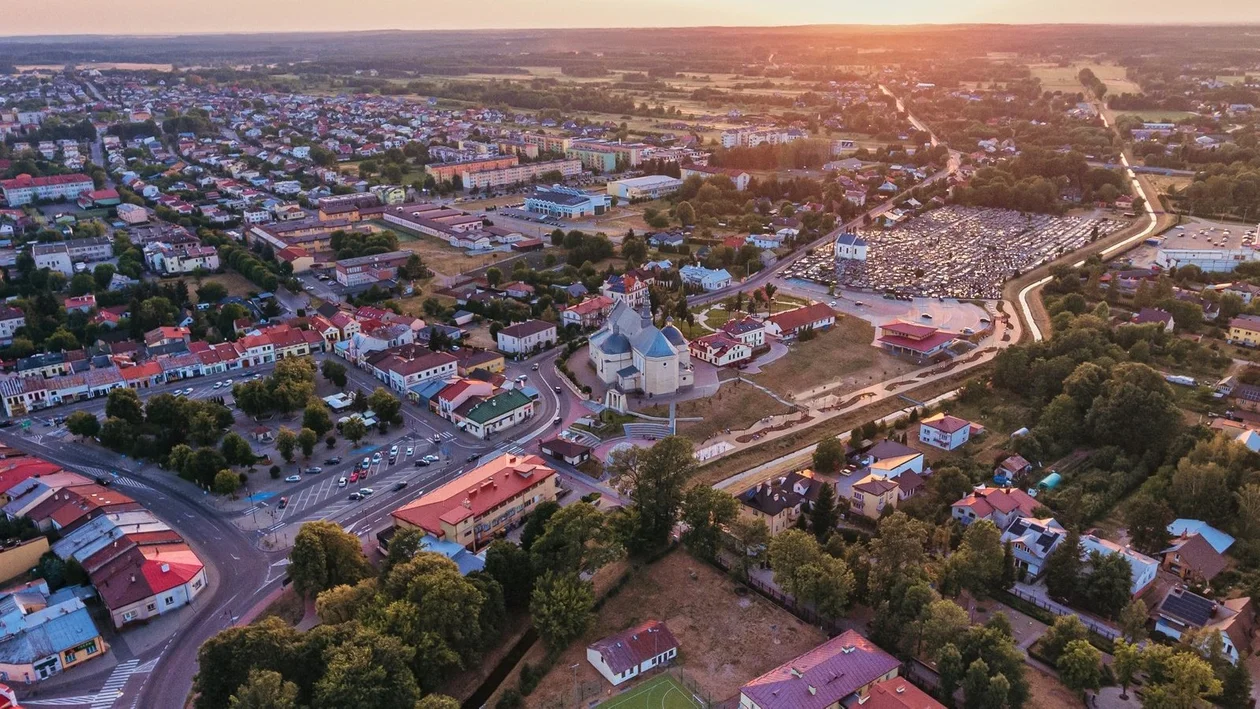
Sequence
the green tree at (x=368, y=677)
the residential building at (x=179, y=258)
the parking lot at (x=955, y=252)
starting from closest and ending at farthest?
the green tree at (x=368, y=677) < the parking lot at (x=955, y=252) < the residential building at (x=179, y=258)

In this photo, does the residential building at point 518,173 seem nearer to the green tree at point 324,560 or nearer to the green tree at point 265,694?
the green tree at point 324,560

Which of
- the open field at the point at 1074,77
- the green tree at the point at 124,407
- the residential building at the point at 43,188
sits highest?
the open field at the point at 1074,77

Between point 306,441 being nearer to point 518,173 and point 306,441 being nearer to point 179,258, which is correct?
point 179,258

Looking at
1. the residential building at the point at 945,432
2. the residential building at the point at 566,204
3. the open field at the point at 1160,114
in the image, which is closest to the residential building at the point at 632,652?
the residential building at the point at 945,432

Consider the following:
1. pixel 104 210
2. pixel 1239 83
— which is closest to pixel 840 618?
pixel 104 210

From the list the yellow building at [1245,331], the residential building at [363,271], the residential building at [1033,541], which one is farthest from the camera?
Answer: the residential building at [363,271]

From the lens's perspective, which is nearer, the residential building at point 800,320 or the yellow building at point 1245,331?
the yellow building at point 1245,331
